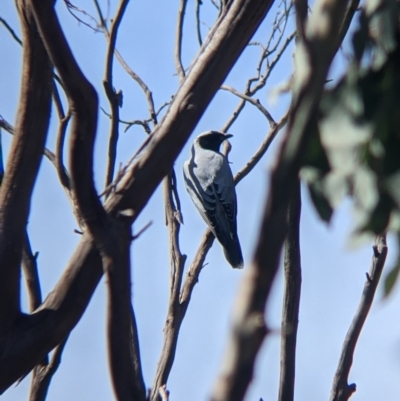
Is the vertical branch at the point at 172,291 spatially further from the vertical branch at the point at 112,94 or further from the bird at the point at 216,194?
the bird at the point at 216,194

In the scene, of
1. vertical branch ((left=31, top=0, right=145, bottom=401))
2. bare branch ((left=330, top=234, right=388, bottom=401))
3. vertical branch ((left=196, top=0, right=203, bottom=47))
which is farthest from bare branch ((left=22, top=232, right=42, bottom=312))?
vertical branch ((left=196, top=0, right=203, bottom=47))

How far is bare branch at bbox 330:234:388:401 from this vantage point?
2.74 meters

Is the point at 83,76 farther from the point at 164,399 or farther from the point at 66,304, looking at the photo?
the point at 164,399

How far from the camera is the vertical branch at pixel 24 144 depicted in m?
2.39

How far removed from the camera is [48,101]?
7.94ft

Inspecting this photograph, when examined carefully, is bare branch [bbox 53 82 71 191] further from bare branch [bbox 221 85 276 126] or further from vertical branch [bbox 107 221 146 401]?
bare branch [bbox 221 85 276 126]

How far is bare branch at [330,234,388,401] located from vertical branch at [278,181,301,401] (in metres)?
0.21

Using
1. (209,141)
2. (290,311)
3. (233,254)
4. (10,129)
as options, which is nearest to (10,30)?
(10,129)

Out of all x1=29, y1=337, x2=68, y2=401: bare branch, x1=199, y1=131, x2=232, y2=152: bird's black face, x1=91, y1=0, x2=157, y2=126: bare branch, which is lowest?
x1=29, y1=337, x2=68, y2=401: bare branch

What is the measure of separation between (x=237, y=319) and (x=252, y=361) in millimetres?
48

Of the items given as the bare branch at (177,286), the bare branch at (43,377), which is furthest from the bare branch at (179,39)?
the bare branch at (43,377)

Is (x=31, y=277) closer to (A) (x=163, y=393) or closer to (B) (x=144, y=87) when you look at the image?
(A) (x=163, y=393)

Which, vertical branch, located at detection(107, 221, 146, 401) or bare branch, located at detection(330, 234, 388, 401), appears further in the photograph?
bare branch, located at detection(330, 234, 388, 401)

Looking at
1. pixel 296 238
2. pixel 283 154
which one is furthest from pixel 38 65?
pixel 283 154
